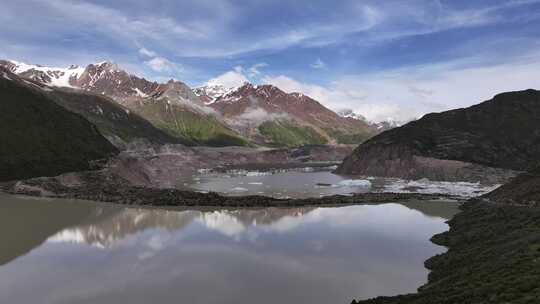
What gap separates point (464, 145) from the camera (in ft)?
517

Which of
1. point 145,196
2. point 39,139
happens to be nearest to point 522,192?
point 145,196

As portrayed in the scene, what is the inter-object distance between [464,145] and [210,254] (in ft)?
427

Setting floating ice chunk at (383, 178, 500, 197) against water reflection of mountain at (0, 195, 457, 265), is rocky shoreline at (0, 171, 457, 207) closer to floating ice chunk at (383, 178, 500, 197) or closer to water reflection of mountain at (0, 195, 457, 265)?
water reflection of mountain at (0, 195, 457, 265)

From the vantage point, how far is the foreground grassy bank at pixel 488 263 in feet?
87.7

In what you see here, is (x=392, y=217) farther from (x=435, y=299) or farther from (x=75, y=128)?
(x=75, y=128)

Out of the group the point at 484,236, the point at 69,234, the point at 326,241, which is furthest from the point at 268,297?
the point at 69,234

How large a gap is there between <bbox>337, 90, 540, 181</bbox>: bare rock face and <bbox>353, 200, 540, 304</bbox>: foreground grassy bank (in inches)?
3130

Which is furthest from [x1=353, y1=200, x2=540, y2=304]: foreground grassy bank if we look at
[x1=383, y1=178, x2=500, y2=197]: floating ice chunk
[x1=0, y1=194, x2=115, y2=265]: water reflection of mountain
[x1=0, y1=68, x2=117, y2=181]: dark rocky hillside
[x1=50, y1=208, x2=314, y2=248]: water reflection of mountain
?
[x1=0, y1=68, x2=117, y2=181]: dark rocky hillside

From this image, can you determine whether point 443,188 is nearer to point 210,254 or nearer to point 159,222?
point 159,222

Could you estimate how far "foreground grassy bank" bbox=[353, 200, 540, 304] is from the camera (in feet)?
87.7

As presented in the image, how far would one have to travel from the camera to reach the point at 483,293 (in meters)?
27.1

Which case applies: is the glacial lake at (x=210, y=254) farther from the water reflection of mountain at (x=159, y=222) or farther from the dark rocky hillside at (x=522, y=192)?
the dark rocky hillside at (x=522, y=192)

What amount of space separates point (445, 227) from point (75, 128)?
122381 mm

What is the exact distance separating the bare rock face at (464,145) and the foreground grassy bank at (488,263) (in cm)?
7950
